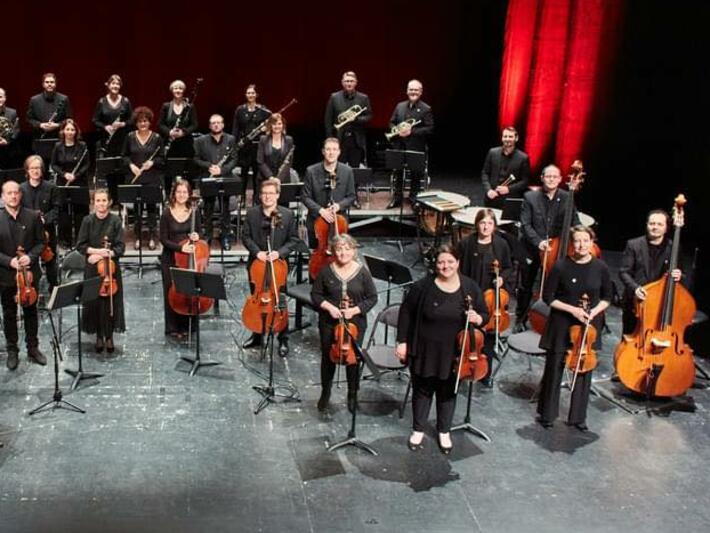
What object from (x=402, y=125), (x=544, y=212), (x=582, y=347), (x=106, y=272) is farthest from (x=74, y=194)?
(x=582, y=347)

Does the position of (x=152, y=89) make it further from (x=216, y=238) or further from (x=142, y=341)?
(x=142, y=341)

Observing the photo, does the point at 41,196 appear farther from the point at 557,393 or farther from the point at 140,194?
the point at 557,393

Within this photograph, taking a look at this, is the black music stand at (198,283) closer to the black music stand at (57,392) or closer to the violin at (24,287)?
the black music stand at (57,392)

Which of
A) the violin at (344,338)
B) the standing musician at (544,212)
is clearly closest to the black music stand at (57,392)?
the violin at (344,338)

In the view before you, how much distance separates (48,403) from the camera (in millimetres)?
7242

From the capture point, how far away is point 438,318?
6.38 m

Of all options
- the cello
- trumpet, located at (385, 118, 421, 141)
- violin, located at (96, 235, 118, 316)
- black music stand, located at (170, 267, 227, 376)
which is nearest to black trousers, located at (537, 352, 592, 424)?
the cello

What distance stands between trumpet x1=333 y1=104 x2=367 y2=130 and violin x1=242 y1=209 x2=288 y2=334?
3.40 metres

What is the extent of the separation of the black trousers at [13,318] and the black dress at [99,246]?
0.48 m

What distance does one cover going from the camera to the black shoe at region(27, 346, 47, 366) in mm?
7941

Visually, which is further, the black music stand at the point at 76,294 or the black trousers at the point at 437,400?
the black music stand at the point at 76,294

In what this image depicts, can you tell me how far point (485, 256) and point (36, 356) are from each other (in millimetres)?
3727

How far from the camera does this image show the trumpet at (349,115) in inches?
435

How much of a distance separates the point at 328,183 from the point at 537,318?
2389mm
